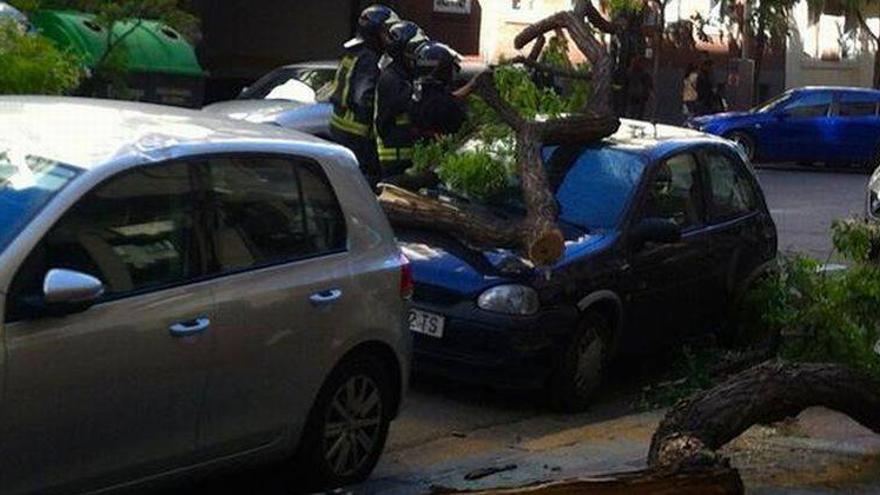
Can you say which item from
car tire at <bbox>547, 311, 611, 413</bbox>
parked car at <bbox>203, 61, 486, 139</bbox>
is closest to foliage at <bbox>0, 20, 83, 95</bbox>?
car tire at <bbox>547, 311, 611, 413</bbox>

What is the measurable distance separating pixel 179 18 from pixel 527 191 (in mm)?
5046

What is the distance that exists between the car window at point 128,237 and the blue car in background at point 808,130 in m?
24.3

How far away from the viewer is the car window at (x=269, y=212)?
22.7ft

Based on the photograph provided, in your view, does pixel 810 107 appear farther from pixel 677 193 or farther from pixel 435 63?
pixel 677 193

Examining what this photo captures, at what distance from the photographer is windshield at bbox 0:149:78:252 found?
6.07 m

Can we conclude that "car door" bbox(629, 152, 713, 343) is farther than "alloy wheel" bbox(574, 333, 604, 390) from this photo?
Yes

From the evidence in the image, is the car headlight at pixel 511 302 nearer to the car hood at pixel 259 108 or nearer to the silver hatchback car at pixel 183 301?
the silver hatchback car at pixel 183 301

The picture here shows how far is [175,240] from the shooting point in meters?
6.66

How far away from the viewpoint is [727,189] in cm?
1150

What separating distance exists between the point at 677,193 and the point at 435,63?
2161 mm

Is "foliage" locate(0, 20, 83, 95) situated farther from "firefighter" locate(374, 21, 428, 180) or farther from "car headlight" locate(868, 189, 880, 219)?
"car headlight" locate(868, 189, 880, 219)

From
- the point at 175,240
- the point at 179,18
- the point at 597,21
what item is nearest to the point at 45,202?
the point at 175,240

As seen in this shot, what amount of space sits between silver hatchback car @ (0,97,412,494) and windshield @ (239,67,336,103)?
11795mm

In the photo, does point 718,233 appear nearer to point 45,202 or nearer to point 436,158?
point 436,158
